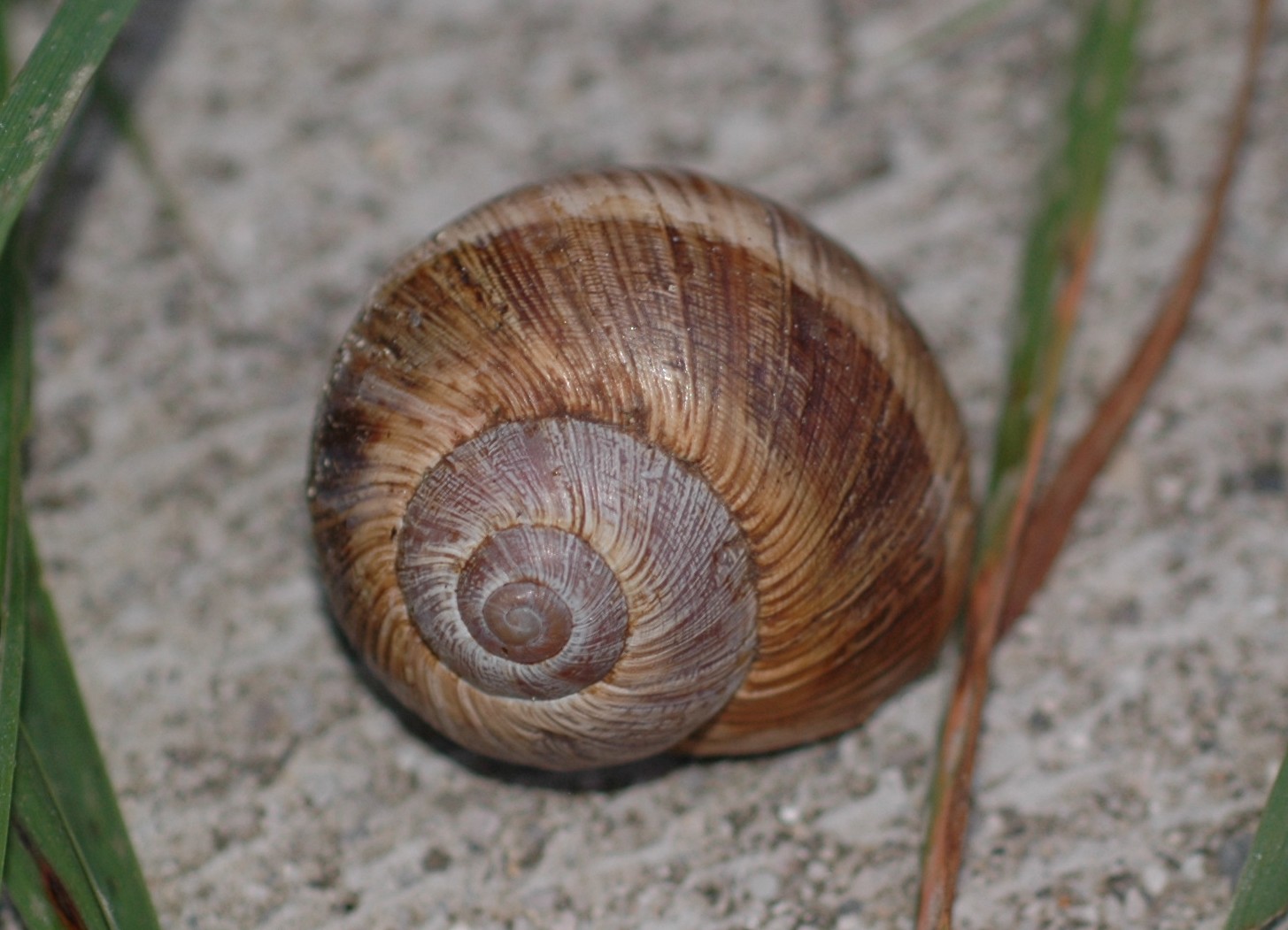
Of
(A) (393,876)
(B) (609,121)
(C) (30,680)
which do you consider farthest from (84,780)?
(B) (609,121)

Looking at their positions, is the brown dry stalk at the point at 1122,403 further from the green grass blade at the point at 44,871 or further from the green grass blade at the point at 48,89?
the green grass blade at the point at 48,89

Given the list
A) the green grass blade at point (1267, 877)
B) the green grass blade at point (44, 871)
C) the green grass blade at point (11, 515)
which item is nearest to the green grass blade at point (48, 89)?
the green grass blade at point (11, 515)

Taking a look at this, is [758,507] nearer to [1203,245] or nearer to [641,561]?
[641,561]

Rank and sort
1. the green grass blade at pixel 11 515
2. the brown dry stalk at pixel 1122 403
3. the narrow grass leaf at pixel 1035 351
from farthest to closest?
the brown dry stalk at pixel 1122 403, the narrow grass leaf at pixel 1035 351, the green grass blade at pixel 11 515

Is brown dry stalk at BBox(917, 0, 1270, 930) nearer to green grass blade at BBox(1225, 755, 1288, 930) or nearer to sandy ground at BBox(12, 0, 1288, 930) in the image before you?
sandy ground at BBox(12, 0, 1288, 930)

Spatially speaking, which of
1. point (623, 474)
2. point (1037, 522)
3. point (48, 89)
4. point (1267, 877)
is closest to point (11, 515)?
point (48, 89)

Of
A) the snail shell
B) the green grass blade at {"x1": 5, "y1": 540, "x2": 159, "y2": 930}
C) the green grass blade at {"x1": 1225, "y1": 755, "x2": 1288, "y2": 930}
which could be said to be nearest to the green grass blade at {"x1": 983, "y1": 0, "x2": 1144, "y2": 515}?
the snail shell

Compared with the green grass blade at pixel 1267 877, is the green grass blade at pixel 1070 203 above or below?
above
